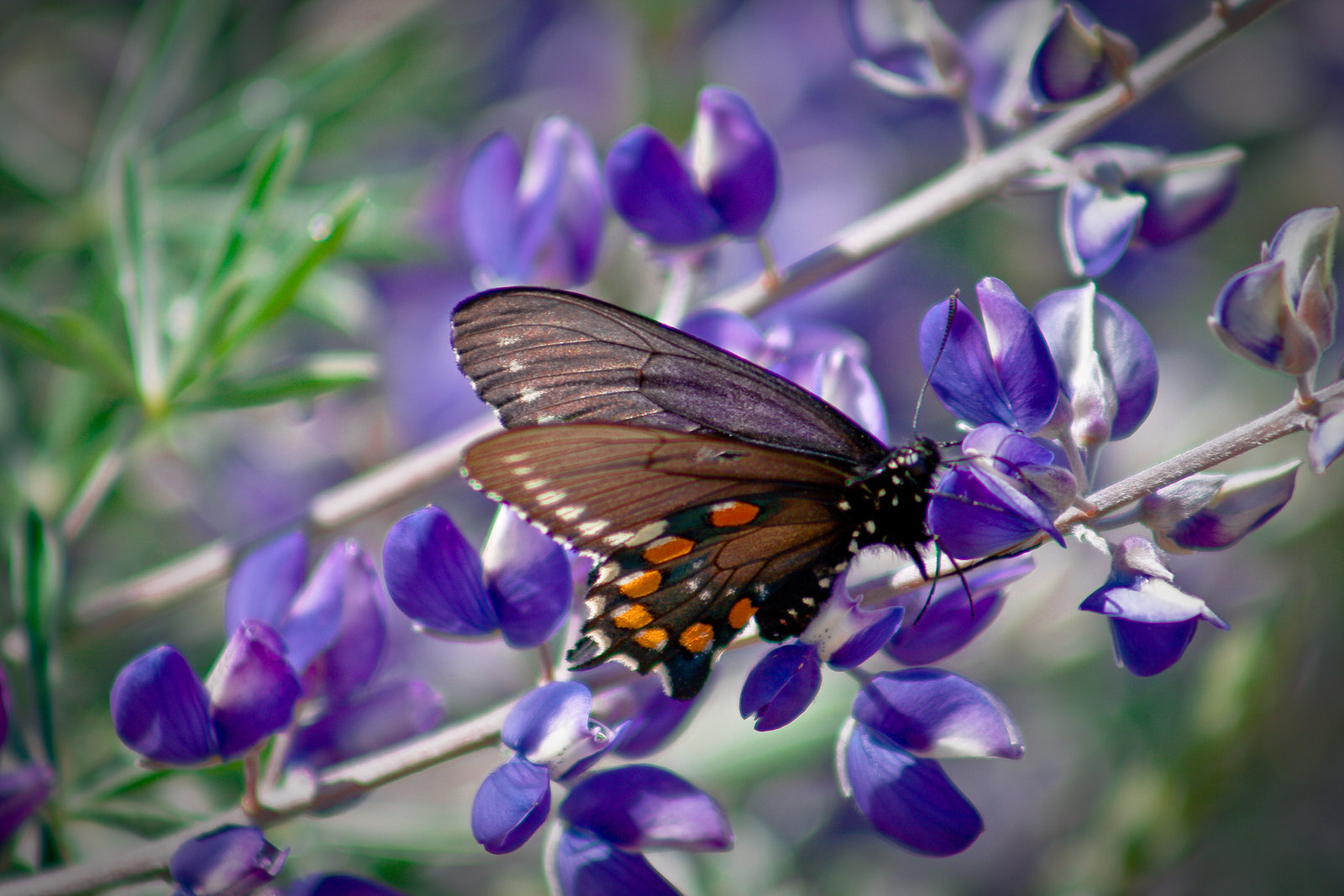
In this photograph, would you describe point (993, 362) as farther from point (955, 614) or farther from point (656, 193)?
point (656, 193)

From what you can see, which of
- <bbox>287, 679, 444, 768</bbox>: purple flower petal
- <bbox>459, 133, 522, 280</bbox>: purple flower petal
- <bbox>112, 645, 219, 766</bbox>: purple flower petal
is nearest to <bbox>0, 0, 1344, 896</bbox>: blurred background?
<bbox>459, 133, 522, 280</bbox>: purple flower petal

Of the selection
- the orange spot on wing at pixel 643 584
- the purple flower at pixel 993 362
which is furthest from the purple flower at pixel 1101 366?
the orange spot on wing at pixel 643 584

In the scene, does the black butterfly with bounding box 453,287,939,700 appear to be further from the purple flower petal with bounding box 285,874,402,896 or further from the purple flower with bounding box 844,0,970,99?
the purple flower with bounding box 844,0,970,99

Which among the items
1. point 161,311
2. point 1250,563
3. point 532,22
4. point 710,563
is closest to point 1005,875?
point 1250,563

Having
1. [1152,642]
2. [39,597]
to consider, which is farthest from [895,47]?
[39,597]

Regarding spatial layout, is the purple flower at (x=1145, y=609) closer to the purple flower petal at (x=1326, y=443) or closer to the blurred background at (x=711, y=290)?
the purple flower petal at (x=1326, y=443)

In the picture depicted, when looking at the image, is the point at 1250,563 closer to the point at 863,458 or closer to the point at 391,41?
the point at 863,458
